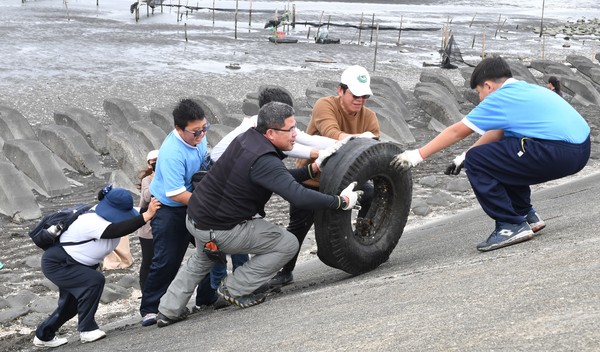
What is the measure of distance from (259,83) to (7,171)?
1226cm

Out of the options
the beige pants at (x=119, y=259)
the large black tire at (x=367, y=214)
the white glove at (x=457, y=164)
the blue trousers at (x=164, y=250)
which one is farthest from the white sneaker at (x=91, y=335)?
the white glove at (x=457, y=164)

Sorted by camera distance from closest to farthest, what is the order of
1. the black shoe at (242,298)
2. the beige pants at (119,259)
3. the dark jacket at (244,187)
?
1. the dark jacket at (244,187)
2. the black shoe at (242,298)
3. the beige pants at (119,259)

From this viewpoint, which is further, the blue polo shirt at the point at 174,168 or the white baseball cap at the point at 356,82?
the white baseball cap at the point at 356,82

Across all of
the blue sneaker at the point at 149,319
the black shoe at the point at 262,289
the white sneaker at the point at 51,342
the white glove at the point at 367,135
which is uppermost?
the white glove at the point at 367,135

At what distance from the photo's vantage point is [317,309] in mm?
5484

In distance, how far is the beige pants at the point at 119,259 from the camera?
8.49m

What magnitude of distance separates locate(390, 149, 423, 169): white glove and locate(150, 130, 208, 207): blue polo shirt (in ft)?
4.42

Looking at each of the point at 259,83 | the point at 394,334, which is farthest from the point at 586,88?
the point at 394,334

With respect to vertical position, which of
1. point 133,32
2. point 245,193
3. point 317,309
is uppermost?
point 245,193

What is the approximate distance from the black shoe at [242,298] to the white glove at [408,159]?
4.20ft

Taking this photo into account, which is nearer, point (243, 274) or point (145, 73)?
point (243, 274)

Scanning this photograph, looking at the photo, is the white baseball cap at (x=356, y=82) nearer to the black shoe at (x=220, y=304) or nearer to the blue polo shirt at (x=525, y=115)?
the blue polo shirt at (x=525, y=115)

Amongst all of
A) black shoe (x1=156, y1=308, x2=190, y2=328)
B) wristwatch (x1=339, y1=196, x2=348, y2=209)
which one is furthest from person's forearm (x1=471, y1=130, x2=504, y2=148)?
black shoe (x1=156, y1=308, x2=190, y2=328)

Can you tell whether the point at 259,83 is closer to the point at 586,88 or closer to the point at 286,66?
the point at 286,66
